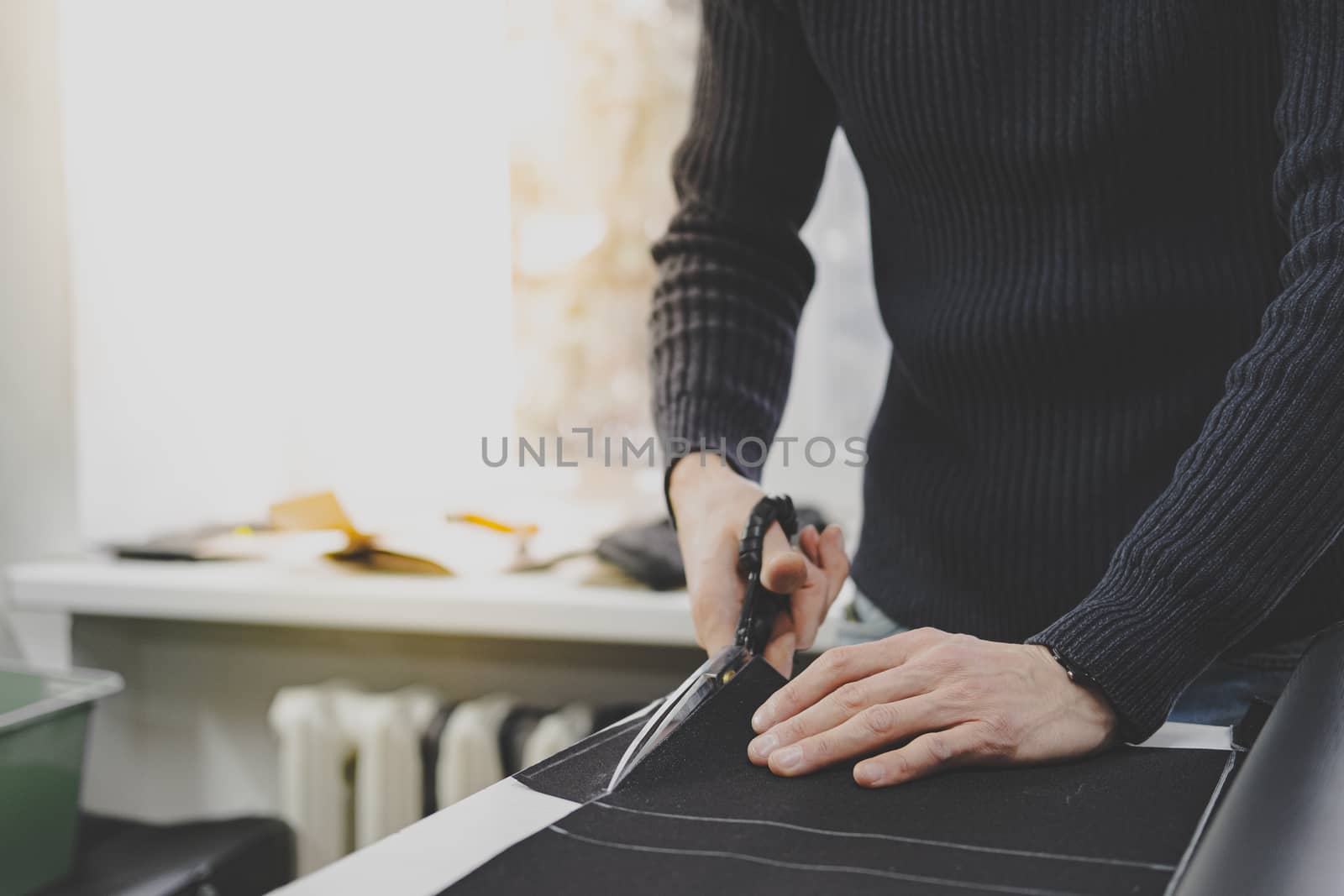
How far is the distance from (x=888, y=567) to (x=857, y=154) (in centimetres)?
30

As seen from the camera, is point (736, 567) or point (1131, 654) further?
point (736, 567)

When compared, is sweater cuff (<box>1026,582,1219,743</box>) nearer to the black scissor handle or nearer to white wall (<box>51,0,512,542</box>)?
the black scissor handle

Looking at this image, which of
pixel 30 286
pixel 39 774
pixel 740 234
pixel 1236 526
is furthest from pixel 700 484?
pixel 30 286

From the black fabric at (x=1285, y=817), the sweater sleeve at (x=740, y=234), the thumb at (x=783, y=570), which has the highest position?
the sweater sleeve at (x=740, y=234)

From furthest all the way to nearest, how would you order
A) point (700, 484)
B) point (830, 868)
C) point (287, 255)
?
1. point (287, 255)
2. point (700, 484)
3. point (830, 868)

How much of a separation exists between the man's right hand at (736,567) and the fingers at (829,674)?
97 mm

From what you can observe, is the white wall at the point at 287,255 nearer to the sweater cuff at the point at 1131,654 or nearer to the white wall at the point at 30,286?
the white wall at the point at 30,286

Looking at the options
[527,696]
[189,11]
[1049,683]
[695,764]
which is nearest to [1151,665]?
[1049,683]

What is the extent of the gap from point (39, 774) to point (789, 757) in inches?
31.4

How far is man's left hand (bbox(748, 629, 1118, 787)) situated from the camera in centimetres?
47

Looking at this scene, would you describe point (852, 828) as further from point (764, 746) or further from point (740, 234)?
point (740, 234)

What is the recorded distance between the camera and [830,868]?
1.16ft

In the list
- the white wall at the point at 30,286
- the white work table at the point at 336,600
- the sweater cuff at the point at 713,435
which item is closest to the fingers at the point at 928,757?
the sweater cuff at the point at 713,435

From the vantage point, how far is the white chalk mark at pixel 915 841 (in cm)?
34
